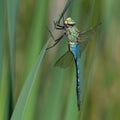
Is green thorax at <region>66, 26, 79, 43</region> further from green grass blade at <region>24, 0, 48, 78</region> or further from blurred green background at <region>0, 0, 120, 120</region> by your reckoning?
green grass blade at <region>24, 0, 48, 78</region>

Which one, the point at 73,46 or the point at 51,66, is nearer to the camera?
the point at 51,66

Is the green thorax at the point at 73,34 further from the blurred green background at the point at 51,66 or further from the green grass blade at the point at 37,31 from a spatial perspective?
the green grass blade at the point at 37,31

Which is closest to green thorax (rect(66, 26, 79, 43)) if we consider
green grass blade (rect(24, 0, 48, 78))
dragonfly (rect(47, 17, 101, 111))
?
dragonfly (rect(47, 17, 101, 111))

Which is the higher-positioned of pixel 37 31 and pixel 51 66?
pixel 37 31

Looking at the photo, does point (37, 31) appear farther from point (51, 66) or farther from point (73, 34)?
point (73, 34)

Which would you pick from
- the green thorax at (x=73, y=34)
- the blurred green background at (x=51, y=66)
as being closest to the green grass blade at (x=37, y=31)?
the blurred green background at (x=51, y=66)

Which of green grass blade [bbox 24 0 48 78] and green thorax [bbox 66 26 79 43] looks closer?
green grass blade [bbox 24 0 48 78]

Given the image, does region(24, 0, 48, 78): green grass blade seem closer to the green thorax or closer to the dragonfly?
the dragonfly

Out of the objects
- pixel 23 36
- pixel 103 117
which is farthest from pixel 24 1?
pixel 103 117

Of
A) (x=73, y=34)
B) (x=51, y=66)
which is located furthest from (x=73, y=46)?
(x=51, y=66)
